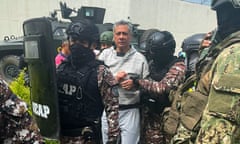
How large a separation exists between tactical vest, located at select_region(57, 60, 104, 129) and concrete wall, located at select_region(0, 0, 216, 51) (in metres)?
13.1

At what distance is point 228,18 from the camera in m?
1.54

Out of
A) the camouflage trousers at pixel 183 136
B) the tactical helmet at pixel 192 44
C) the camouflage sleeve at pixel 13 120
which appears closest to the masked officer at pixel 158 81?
the tactical helmet at pixel 192 44

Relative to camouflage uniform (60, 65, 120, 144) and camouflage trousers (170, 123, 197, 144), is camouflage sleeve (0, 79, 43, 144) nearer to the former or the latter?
camouflage trousers (170, 123, 197, 144)

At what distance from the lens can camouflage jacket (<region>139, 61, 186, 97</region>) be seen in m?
3.04

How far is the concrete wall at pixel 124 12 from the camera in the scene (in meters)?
16.7

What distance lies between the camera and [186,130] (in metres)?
1.62

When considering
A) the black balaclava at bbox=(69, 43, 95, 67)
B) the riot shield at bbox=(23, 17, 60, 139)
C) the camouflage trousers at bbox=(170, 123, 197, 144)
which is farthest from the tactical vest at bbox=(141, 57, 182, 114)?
the camouflage trousers at bbox=(170, 123, 197, 144)

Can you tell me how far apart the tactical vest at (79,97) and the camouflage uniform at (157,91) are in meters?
0.62

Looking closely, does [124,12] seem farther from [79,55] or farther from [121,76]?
[79,55]

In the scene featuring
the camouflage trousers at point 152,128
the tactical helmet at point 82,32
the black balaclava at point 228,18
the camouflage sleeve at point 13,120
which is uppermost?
the black balaclava at point 228,18

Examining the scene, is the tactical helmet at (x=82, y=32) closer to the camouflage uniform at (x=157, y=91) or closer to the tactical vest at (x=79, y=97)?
the tactical vest at (x=79, y=97)

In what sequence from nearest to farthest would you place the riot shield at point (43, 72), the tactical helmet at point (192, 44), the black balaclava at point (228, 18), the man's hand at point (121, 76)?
1. the black balaclava at point (228, 18)
2. the riot shield at point (43, 72)
3. the man's hand at point (121, 76)
4. the tactical helmet at point (192, 44)

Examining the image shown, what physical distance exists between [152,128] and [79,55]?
104 centimetres

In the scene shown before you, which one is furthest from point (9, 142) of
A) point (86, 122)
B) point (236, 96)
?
point (86, 122)
